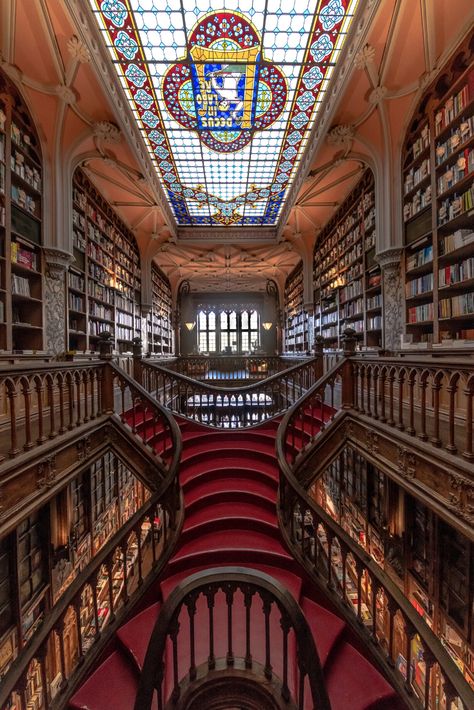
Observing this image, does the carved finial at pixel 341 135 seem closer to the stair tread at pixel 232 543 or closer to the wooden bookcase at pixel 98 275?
the wooden bookcase at pixel 98 275

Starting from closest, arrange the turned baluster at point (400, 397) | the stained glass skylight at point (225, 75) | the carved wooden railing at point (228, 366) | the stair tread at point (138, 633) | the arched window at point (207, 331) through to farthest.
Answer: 1. the stair tread at point (138, 633)
2. the turned baluster at point (400, 397)
3. the stained glass skylight at point (225, 75)
4. the carved wooden railing at point (228, 366)
5. the arched window at point (207, 331)

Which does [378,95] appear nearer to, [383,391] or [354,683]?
[383,391]

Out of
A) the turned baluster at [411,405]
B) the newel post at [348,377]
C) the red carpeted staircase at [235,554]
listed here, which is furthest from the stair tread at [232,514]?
the turned baluster at [411,405]

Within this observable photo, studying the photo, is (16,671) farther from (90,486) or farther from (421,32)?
(421,32)

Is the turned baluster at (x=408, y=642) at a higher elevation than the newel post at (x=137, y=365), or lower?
lower

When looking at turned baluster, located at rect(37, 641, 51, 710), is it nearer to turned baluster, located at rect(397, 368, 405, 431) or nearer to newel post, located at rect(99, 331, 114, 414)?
newel post, located at rect(99, 331, 114, 414)

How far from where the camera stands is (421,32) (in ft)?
11.6

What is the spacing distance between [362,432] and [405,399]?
24.5 inches

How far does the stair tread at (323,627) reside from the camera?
→ 7.17ft

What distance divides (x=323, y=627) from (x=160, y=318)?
9950mm

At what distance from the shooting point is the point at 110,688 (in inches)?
79.8

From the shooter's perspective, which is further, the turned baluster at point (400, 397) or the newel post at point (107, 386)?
the newel post at point (107, 386)

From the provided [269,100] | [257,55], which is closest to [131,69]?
[257,55]

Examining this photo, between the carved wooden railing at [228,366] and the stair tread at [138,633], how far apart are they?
5.01 metres
